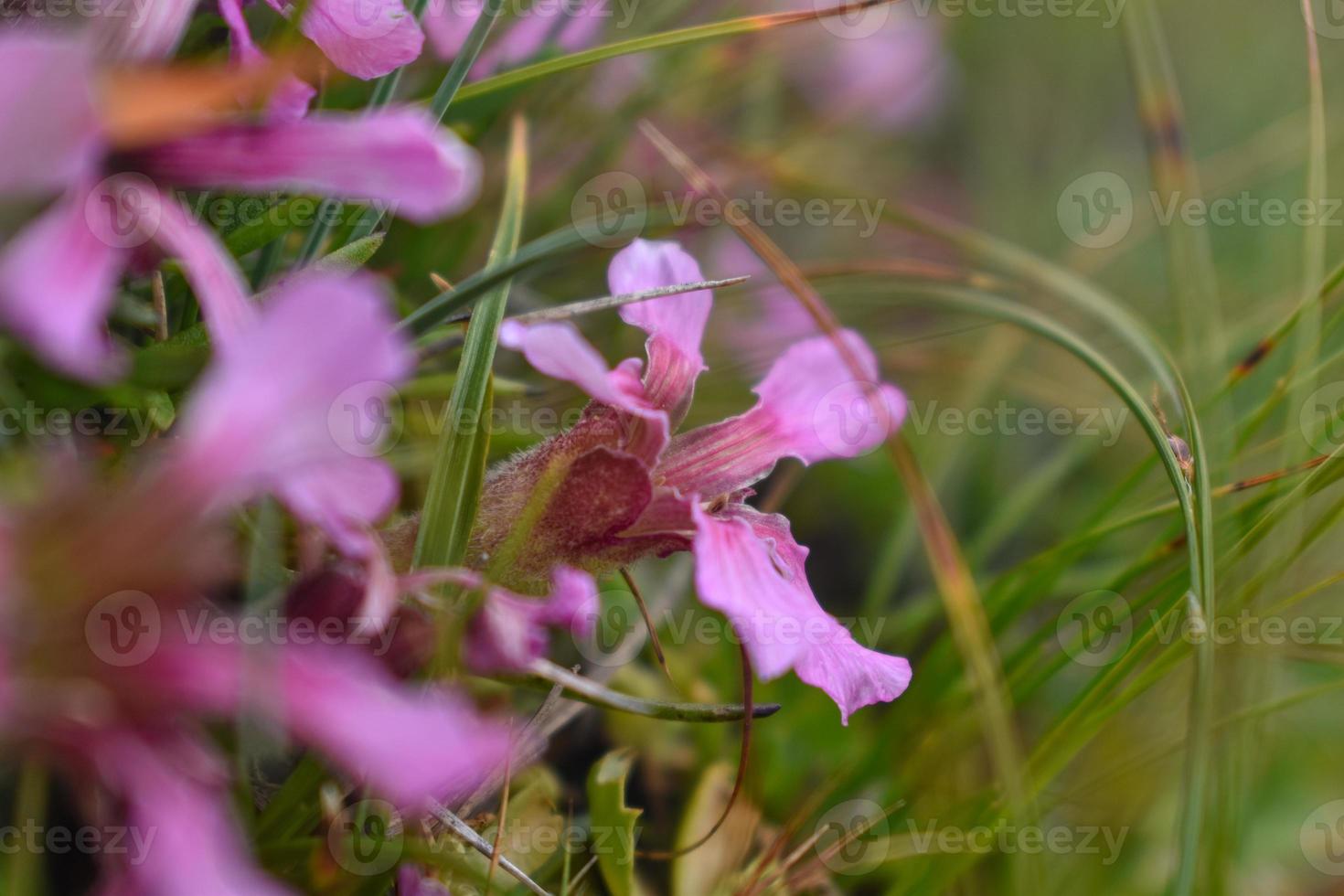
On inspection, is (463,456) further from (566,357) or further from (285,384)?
(285,384)

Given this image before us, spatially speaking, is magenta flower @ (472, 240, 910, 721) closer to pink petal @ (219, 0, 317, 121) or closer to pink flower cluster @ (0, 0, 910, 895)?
pink flower cluster @ (0, 0, 910, 895)

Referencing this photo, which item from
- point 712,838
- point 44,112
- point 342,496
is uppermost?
point 44,112

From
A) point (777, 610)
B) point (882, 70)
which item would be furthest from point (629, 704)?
point (882, 70)

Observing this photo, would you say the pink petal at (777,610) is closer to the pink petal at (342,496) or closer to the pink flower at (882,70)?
the pink petal at (342,496)

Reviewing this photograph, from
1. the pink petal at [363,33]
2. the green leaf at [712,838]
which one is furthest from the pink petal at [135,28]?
the green leaf at [712,838]

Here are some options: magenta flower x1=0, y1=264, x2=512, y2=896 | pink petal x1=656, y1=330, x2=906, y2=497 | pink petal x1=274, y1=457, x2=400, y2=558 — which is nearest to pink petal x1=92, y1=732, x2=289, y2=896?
magenta flower x1=0, y1=264, x2=512, y2=896

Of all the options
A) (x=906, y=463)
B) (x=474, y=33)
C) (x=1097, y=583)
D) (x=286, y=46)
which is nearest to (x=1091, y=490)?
(x=1097, y=583)
